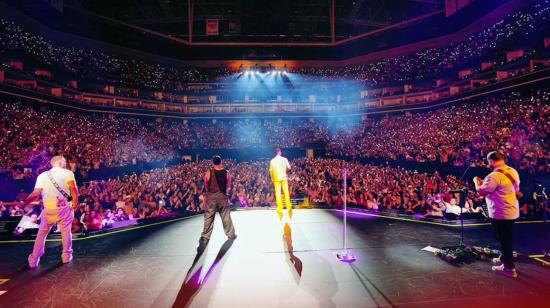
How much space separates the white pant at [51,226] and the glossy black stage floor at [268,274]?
0.17 metres

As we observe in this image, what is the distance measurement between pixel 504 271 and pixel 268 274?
3.18 metres

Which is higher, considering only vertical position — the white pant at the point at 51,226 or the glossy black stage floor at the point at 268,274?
the white pant at the point at 51,226

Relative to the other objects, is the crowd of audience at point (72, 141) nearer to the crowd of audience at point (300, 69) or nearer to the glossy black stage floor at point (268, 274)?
the crowd of audience at point (300, 69)

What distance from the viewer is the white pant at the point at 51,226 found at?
409 centimetres

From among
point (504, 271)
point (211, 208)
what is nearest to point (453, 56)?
point (504, 271)

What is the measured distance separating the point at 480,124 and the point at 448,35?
39.0 ft

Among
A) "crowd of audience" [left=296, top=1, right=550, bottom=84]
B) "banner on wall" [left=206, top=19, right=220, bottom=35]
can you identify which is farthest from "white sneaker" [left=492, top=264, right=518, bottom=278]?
"banner on wall" [left=206, top=19, right=220, bottom=35]

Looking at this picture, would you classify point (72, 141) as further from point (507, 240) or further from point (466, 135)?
point (466, 135)

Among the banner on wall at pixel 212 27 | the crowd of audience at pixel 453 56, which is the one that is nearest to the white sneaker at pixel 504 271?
the crowd of audience at pixel 453 56

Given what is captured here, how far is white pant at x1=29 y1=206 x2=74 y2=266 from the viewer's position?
4094mm

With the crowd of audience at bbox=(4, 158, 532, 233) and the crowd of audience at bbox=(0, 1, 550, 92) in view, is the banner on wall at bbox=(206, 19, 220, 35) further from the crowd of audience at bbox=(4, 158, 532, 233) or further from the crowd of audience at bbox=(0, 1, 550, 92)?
the crowd of audience at bbox=(4, 158, 532, 233)

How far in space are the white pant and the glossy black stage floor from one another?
172 millimetres

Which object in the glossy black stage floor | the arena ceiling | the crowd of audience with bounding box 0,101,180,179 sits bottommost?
the glossy black stage floor

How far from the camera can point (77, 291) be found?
11.0 feet
